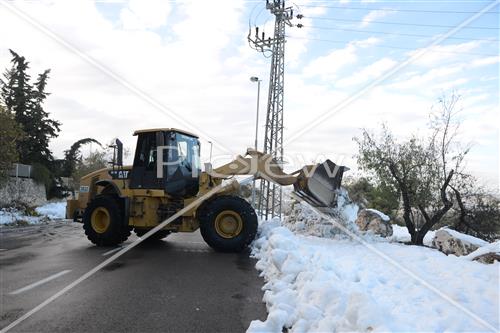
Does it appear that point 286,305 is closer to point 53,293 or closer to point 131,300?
point 131,300

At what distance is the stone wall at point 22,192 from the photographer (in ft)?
72.8

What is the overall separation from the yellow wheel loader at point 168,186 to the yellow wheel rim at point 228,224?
2 centimetres

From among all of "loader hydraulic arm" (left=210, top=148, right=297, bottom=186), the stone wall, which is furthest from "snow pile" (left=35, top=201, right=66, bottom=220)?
"loader hydraulic arm" (left=210, top=148, right=297, bottom=186)

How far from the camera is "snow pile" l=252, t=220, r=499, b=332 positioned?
13.1ft

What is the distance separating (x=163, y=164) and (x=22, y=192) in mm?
20049

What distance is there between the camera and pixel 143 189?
10547 mm

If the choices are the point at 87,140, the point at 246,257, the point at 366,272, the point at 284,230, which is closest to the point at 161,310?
the point at 366,272

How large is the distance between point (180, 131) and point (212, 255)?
3.41m

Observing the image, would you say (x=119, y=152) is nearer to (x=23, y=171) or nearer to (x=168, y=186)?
(x=168, y=186)

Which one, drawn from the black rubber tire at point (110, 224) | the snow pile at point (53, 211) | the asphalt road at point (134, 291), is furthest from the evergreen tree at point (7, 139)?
the asphalt road at point (134, 291)

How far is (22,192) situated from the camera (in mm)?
26203

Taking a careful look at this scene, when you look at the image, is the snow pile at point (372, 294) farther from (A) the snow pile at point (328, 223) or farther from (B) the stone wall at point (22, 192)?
(B) the stone wall at point (22, 192)

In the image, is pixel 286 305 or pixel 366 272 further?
pixel 366 272

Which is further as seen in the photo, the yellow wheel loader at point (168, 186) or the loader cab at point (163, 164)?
the loader cab at point (163, 164)
